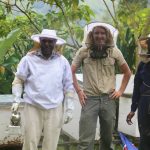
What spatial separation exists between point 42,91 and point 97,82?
76cm

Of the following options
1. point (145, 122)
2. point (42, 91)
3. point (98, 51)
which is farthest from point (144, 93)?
point (42, 91)

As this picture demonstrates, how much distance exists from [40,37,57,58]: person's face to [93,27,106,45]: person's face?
23.3 inches

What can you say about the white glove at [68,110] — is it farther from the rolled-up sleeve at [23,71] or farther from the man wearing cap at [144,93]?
the man wearing cap at [144,93]

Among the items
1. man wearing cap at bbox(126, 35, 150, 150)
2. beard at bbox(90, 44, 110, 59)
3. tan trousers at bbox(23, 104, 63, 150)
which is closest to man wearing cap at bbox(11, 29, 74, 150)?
tan trousers at bbox(23, 104, 63, 150)

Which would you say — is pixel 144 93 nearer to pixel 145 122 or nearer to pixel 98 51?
pixel 145 122

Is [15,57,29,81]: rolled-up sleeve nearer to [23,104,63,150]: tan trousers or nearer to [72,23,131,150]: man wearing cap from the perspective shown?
[23,104,63,150]: tan trousers

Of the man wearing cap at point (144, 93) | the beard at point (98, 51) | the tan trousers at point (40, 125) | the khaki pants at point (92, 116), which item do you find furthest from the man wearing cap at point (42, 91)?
the man wearing cap at point (144, 93)

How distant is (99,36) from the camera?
18.2ft

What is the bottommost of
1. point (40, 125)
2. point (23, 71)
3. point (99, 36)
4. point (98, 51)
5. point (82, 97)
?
point (40, 125)

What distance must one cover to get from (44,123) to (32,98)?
33 centimetres

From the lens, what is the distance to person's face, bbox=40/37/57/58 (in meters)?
A: 5.19

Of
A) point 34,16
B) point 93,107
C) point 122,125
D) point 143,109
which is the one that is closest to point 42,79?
point 93,107

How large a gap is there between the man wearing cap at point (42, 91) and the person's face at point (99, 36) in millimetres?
539

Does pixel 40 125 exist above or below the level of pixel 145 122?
below
